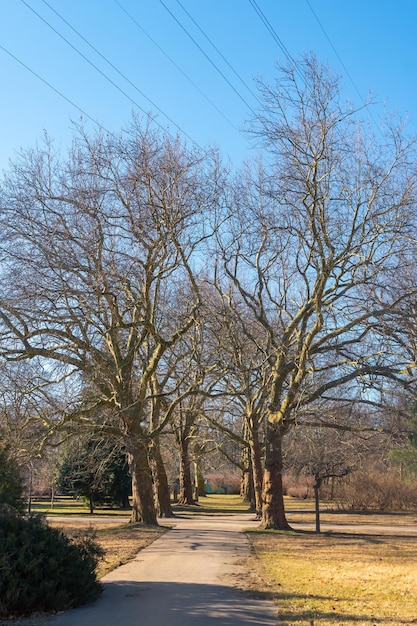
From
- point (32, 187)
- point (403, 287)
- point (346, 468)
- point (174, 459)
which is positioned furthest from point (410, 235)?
point (174, 459)

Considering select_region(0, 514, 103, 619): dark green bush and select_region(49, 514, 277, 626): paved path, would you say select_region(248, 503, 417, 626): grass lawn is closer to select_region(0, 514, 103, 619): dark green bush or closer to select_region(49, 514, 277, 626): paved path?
select_region(49, 514, 277, 626): paved path

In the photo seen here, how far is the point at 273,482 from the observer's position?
25.1 m

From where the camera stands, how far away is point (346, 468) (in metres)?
38.8

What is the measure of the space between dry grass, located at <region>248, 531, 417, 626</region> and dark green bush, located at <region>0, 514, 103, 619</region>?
9.48ft

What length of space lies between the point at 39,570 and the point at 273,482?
17065 mm

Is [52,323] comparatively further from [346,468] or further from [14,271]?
[346,468]

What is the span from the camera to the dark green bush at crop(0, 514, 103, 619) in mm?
8570

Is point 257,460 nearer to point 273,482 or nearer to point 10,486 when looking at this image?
point 273,482

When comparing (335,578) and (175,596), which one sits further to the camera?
(335,578)

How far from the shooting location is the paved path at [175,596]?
8.67m

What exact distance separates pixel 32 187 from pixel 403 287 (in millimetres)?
11624

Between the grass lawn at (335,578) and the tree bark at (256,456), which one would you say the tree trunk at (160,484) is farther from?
the grass lawn at (335,578)

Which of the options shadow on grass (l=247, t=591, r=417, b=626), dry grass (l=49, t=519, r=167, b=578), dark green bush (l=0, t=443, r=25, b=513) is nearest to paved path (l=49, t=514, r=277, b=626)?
shadow on grass (l=247, t=591, r=417, b=626)

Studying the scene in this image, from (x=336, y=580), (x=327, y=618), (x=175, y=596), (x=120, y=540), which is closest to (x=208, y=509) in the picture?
(x=120, y=540)
